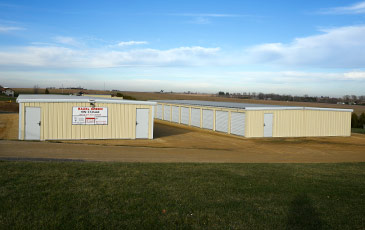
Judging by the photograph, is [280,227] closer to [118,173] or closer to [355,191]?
[355,191]

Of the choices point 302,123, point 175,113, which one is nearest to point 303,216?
point 302,123

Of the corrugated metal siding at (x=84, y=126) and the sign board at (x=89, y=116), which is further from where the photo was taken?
the sign board at (x=89, y=116)

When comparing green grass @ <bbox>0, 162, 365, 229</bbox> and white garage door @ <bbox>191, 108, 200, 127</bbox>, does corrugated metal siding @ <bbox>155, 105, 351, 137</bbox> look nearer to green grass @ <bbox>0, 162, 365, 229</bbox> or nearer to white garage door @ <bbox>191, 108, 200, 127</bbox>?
white garage door @ <bbox>191, 108, 200, 127</bbox>

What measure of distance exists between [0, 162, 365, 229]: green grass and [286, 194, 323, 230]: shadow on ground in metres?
0.02

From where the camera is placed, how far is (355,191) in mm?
8406

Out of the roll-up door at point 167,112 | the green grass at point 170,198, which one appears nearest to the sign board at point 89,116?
the green grass at point 170,198

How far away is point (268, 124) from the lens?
27094 mm

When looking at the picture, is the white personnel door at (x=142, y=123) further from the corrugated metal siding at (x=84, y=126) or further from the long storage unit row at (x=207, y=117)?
the long storage unit row at (x=207, y=117)

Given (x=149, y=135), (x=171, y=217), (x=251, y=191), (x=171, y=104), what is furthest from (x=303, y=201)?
(x=171, y=104)

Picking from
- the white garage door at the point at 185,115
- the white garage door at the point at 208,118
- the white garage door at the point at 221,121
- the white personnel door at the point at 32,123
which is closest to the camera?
the white personnel door at the point at 32,123

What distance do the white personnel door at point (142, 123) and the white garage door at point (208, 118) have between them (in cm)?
1002

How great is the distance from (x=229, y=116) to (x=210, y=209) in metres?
22.7

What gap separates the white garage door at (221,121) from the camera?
29.6 metres

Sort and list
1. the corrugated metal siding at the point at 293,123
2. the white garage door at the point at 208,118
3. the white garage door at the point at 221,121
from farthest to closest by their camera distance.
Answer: the white garage door at the point at 208,118, the white garage door at the point at 221,121, the corrugated metal siding at the point at 293,123
